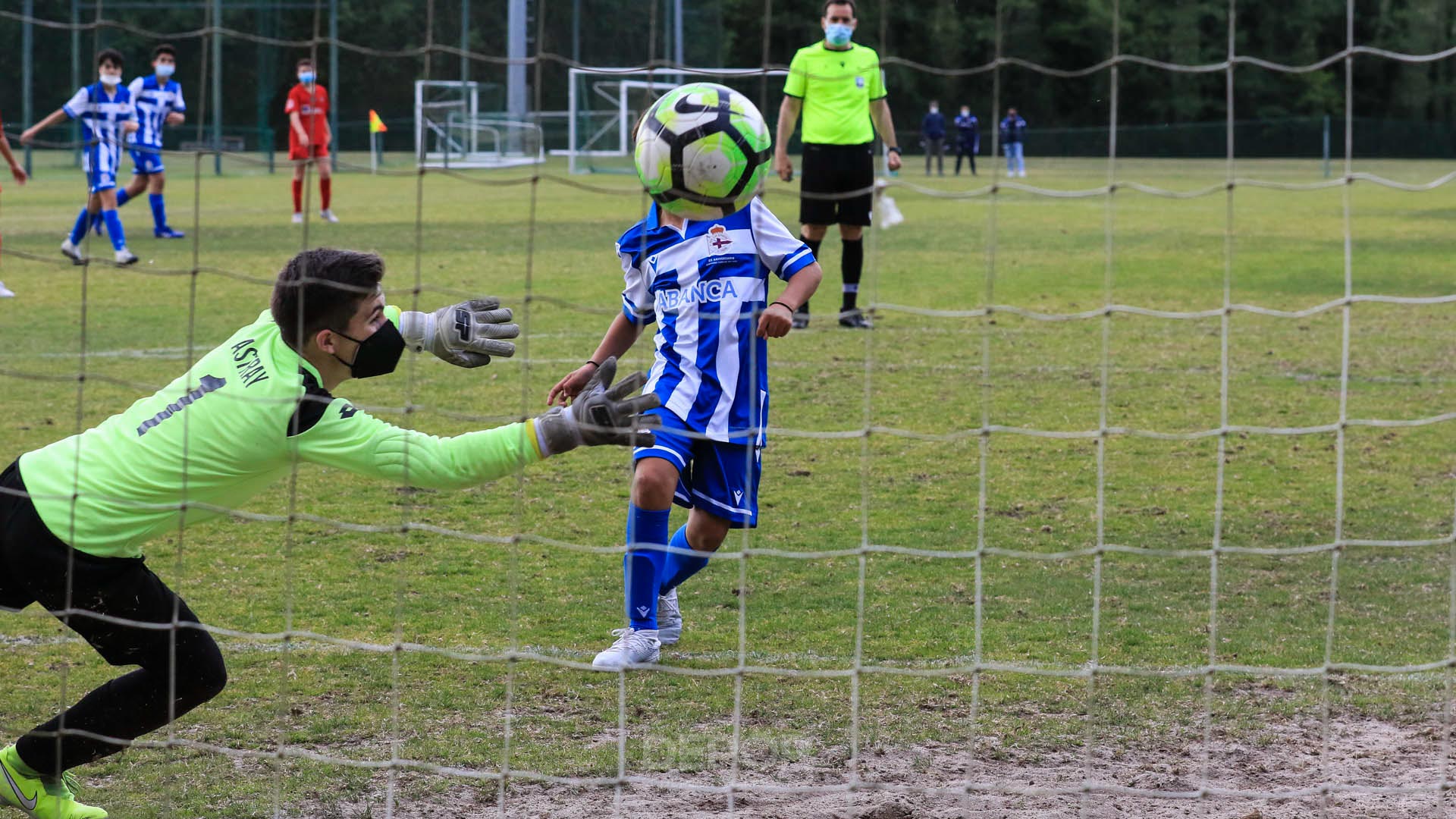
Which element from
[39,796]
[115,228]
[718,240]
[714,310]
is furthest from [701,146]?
[115,228]

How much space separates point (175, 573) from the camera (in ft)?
16.0

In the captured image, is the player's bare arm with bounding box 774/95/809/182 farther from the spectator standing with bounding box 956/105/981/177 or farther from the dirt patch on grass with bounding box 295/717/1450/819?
the spectator standing with bounding box 956/105/981/177

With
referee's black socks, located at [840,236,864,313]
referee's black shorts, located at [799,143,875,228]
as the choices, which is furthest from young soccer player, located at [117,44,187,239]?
referee's black socks, located at [840,236,864,313]

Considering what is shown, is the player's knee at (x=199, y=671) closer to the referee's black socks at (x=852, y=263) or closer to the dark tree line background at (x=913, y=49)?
the referee's black socks at (x=852, y=263)

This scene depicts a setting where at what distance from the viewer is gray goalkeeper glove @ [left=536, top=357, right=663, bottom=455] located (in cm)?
288

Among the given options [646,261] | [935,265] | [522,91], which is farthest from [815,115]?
[522,91]

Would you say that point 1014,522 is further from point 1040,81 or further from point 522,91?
point 1040,81

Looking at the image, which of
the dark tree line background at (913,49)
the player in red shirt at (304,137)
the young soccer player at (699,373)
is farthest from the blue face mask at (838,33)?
the dark tree line background at (913,49)

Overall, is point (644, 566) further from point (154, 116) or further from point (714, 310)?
point (154, 116)

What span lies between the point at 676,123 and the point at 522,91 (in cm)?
2991

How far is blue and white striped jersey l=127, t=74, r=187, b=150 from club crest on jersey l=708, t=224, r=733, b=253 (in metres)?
11.5

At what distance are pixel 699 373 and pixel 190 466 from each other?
1.40m

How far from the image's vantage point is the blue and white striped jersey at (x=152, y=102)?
1408 cm

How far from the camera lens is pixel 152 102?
559 inches
